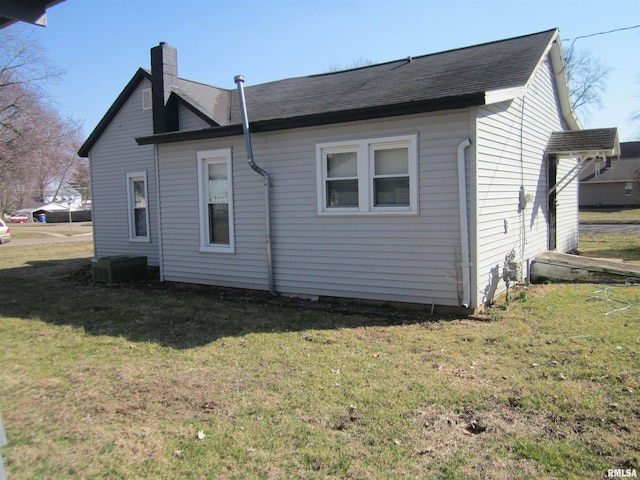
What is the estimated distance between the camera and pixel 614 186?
145 ft

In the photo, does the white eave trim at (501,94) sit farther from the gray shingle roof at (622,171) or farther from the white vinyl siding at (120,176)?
the gray shingle roof at (622,171)

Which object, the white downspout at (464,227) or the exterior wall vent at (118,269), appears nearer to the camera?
the white downspout at (464,227)

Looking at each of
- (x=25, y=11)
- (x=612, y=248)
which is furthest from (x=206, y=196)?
(x=612, y=248)

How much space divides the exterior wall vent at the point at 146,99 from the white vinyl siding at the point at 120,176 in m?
0.14

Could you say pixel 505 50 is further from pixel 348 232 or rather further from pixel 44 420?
pixel 44 420

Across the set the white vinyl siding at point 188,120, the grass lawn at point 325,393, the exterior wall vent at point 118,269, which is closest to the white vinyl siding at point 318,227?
the grass lawn at point 325,393

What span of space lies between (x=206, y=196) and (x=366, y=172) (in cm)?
367

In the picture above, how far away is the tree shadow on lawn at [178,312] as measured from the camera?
272 inches

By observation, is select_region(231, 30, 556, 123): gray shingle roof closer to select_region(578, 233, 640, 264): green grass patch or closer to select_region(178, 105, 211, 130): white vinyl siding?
select_region(178, 105, 211, 130): white vinyl siding

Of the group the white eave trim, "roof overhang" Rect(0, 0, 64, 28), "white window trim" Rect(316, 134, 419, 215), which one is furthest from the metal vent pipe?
"roof overhang" Rect(0, 0, 64, 28)

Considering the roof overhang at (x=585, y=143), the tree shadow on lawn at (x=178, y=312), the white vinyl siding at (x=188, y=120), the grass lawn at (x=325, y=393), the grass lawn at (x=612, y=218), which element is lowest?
the grass lawn at (x=325, y=393)

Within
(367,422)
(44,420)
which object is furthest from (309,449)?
(44,420)

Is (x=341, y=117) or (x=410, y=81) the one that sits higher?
(x=410, y=81)

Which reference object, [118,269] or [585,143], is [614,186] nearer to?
[585,143]
